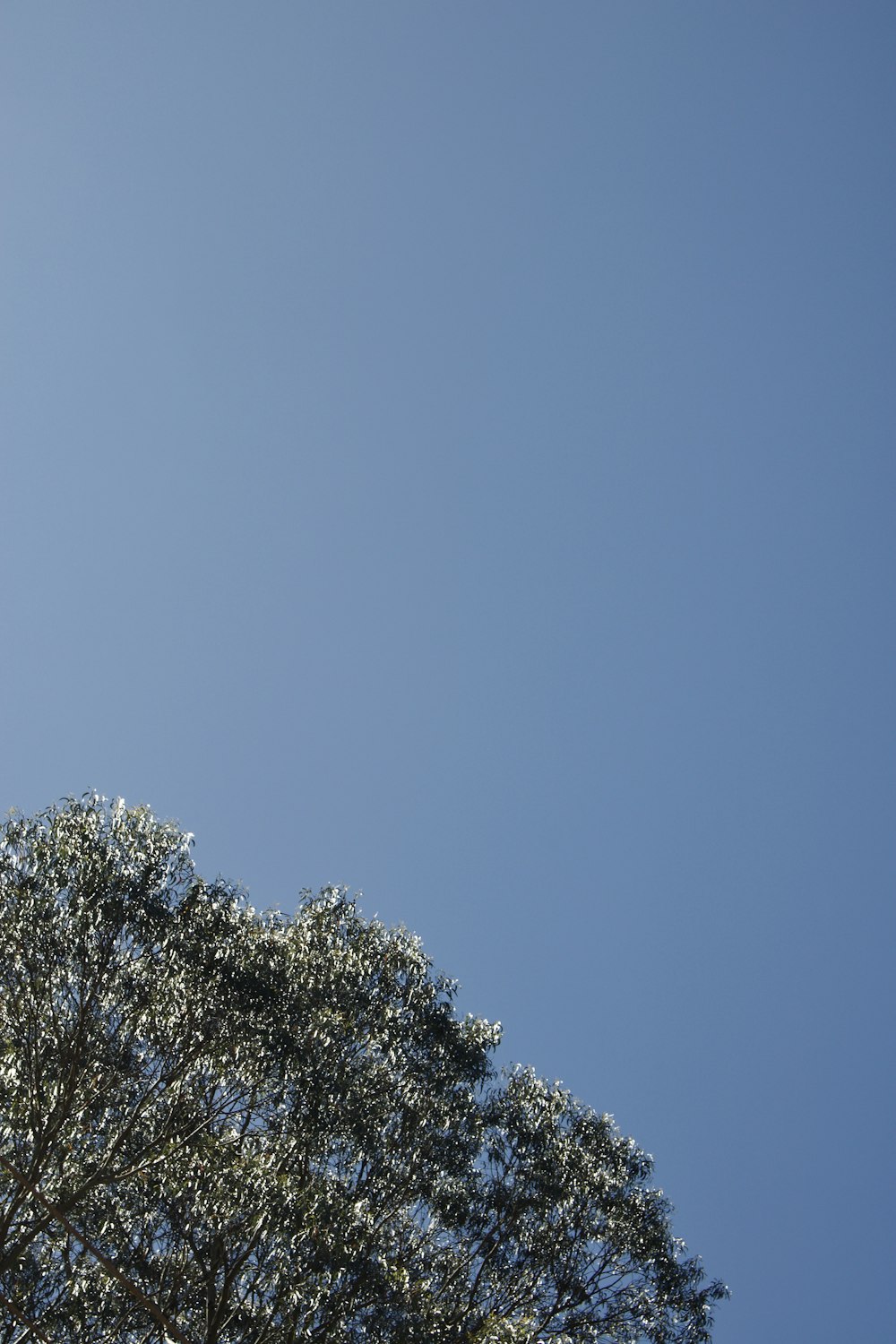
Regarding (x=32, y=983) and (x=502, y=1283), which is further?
(x=502, y=1283)

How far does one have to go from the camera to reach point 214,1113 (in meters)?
15.4

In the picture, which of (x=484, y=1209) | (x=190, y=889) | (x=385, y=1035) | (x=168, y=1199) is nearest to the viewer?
(x=168, y=1199)

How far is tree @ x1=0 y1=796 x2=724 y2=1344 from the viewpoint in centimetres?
1419

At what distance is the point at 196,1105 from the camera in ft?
51.1

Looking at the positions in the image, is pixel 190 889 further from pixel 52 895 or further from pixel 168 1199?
pixel 168 1199

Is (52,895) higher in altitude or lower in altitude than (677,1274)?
lower

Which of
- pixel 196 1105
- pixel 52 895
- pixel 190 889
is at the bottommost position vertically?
pixel 196 1105

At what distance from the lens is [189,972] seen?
611 inches

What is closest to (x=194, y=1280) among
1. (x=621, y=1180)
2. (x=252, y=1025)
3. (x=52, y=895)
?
(x=252, y=1025)

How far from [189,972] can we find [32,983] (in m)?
2.14

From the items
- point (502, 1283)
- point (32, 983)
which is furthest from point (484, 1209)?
point (32, 983)

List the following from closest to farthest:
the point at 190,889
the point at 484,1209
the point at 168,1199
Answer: the point at 168,1199 → the point at 190,889 → the point at 484,1209

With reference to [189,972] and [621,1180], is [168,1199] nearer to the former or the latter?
[189,972]

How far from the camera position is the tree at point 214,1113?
14188 mm
